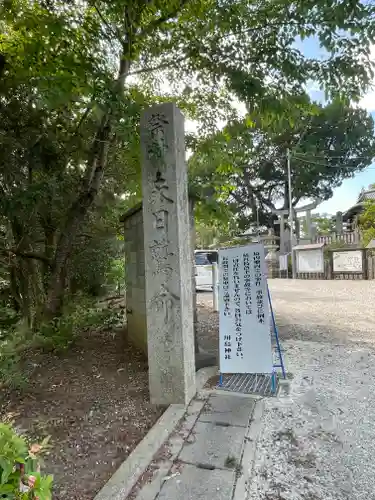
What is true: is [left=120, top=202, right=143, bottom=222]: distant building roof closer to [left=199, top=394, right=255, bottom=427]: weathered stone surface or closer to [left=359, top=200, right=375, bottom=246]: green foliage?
[left=199, top=394, right=255, bottom=427]: weathered stone surface

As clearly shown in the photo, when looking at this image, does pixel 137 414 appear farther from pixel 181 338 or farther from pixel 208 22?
pixel 208 22

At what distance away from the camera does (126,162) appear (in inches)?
199

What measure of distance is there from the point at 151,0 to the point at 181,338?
3.50 meters

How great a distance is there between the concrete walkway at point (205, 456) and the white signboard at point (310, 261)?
13.5 meters

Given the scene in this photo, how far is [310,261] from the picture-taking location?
50.8 ft

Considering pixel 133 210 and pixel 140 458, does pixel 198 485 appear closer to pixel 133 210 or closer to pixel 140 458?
pixel 140 458

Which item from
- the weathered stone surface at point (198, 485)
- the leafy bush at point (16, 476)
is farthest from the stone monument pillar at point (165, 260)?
the leafy bush at point (16, 476)

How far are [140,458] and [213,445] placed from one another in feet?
1.65

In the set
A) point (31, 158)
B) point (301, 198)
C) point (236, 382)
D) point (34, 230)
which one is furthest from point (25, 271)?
point (301, 198)

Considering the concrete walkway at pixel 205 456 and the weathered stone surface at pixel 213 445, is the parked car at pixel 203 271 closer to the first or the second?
the concrete walkway at pixel 205 456

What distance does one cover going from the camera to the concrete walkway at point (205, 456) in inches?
66.4

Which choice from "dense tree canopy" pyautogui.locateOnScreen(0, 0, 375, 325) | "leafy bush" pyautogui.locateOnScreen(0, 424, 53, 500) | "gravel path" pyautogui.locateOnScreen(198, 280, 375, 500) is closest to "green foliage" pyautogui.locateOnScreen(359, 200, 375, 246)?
"gravel path" pyautogui.locateOnScreen(198, 280, 375, 500)

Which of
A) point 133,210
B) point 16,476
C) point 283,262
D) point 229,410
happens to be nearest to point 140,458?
point 229,410

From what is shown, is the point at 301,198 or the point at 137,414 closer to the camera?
the point at 137,414
